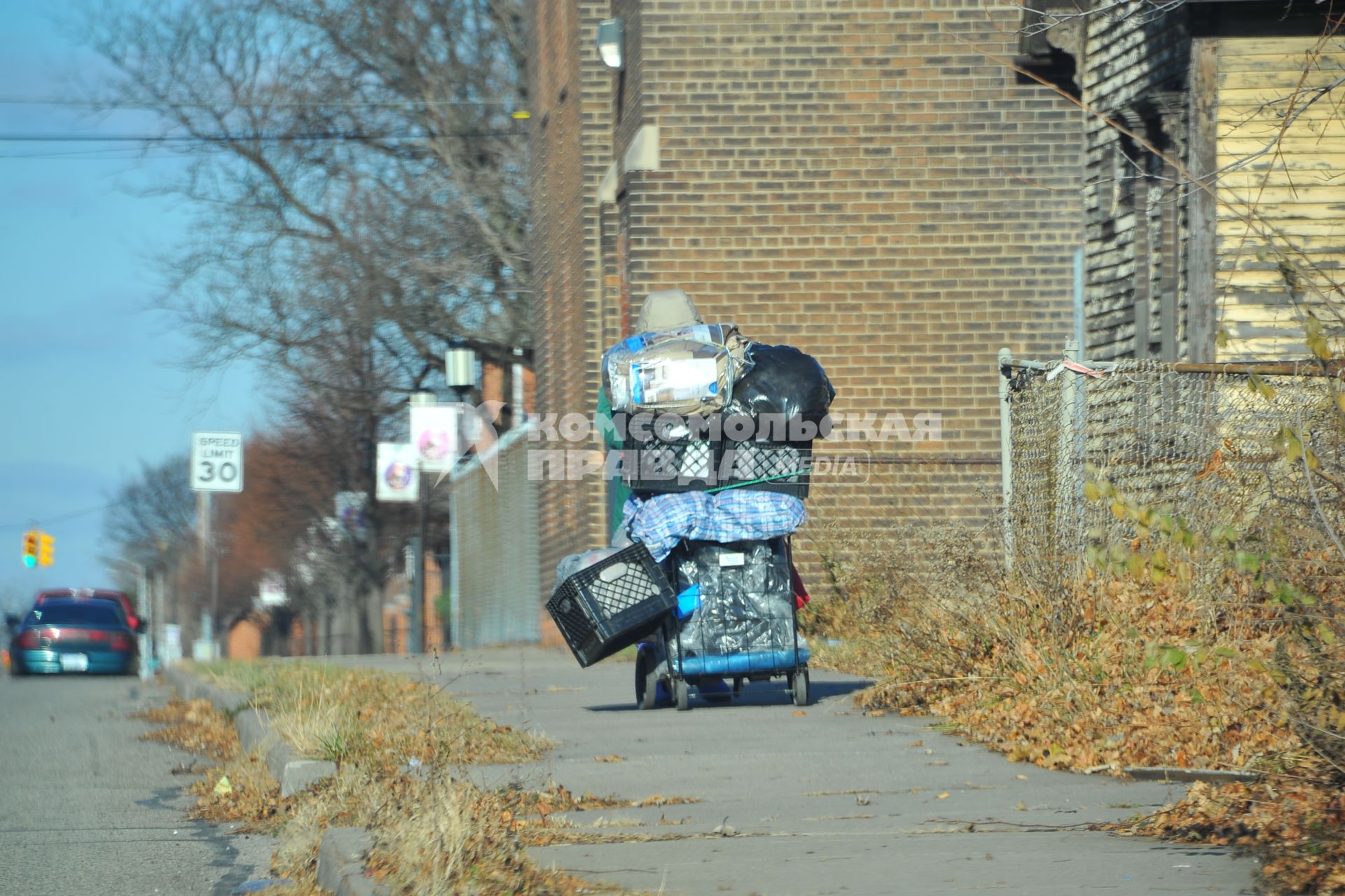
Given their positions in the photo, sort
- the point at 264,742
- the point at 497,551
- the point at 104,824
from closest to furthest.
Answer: the point at 104,824 → the point at 264,742 → the point at 497,551

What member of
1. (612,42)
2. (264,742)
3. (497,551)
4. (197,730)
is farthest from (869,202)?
(497,551)

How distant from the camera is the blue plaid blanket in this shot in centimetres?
868

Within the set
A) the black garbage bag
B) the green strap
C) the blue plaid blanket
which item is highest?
the black garbage bag

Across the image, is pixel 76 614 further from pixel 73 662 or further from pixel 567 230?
pixel 567 230

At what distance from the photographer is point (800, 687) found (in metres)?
9.27

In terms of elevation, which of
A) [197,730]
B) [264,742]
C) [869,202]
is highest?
[869,202]

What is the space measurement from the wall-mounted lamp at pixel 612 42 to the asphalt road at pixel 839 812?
31.3 feet

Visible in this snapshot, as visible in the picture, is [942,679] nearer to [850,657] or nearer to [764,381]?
[764,381]

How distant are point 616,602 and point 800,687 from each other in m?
1.36

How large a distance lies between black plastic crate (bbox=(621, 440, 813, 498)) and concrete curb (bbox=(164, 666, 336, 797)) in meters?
2.38

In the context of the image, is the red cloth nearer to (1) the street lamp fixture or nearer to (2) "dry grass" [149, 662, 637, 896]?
(2) "dry grass" [149, 662, 637, 896]

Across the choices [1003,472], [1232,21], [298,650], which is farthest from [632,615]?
[298,650]

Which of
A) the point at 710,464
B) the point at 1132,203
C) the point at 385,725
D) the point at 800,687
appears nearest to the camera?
the point at 385,725

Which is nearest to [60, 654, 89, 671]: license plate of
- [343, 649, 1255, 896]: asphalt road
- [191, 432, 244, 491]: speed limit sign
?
[191, 432, 244, 491]: speed limit sign
